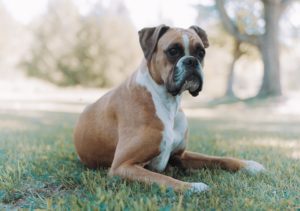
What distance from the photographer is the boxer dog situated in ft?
10.6

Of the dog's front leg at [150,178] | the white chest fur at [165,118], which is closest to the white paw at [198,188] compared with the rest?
the dog's front leg at [150,178]

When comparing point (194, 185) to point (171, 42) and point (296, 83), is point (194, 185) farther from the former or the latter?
point (296, 83)

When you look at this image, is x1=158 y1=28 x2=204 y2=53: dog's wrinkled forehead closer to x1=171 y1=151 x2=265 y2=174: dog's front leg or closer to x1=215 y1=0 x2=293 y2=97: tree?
x1=171 y1=151 x2=265 y2=174: dog's front leg

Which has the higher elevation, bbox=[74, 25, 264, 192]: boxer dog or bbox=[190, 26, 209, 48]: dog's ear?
bbox=[190, 26, 209, 48]: dog's ear

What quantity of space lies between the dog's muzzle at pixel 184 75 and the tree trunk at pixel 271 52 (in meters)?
14.6

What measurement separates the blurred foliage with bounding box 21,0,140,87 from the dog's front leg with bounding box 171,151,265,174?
3315 cm

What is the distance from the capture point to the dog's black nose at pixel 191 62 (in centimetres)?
336

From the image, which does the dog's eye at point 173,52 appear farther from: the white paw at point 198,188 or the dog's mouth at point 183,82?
the white paw at point 198,188

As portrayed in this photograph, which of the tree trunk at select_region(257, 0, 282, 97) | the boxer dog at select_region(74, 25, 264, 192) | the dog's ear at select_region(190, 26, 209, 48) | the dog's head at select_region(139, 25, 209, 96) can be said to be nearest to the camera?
the boxer dog at select_region(74, 25, 264, 192)

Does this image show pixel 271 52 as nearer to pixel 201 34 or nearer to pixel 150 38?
pixel 201 34

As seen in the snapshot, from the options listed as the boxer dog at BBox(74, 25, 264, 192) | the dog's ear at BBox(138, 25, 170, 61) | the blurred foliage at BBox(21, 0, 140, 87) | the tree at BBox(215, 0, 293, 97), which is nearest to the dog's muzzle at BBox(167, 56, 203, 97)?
the boxer dog at BBox(74, 25, 264, 192)

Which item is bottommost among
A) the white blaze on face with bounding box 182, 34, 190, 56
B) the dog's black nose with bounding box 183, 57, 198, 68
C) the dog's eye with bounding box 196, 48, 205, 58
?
the dog's black nose with bounding box 183, 57, 198, 68

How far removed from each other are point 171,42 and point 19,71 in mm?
38629

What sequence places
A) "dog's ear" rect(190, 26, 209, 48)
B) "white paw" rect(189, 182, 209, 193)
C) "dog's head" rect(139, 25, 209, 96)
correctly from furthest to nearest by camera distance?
"dog's ear" rect(190, 26, 209, 48), "dog's head" rect(139, 25, 209, 96), "white paw" rect(189, 182, 209, 193)
